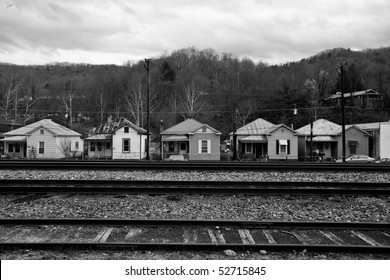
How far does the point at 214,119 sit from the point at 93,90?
29.4m

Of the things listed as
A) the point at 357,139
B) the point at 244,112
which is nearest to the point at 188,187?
the point at 357,139

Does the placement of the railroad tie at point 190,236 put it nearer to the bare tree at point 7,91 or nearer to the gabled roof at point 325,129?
the gabled roof at point 325,129

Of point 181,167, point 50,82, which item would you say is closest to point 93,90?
point 50,82

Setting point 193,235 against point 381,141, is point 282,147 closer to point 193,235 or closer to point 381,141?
point 381,141

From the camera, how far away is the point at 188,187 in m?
9.58

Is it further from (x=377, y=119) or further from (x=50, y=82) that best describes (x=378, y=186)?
(x=50, y=82)

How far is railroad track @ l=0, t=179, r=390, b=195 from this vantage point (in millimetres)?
9312

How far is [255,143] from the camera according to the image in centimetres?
4212

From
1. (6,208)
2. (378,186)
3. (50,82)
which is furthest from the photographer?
(50,82)

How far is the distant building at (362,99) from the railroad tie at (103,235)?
7831cm

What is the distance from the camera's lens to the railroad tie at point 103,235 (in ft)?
20.0

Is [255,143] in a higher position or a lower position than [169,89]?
lower

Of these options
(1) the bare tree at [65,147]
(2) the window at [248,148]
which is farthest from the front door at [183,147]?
(1) the bare tree at [65,147]

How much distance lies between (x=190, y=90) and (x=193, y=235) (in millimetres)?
59085
